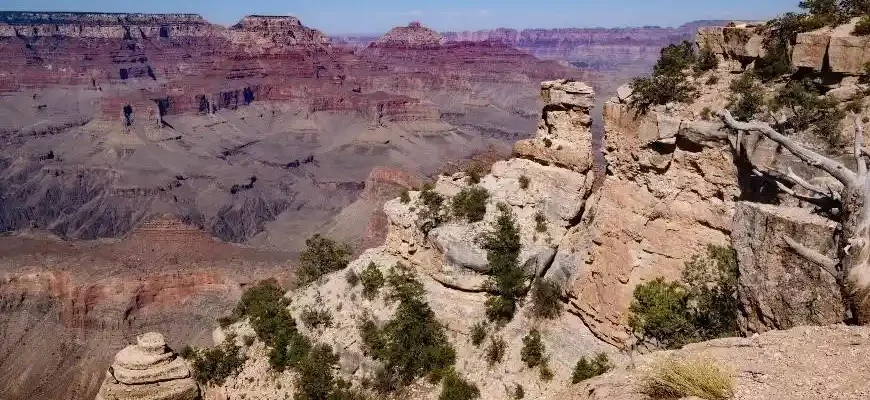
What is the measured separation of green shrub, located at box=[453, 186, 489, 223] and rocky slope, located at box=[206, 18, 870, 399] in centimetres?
27

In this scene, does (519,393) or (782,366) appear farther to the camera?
(519,393)

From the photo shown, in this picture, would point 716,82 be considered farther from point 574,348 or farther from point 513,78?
point 513,78

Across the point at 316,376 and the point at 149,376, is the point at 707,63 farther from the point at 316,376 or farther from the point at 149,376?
the point at 149,376

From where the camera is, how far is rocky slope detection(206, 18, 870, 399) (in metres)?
8.23

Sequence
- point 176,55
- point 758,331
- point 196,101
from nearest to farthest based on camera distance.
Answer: point 758,331, point 196,101, point 176,55

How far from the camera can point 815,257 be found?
8656mm

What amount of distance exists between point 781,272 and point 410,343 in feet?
40.0

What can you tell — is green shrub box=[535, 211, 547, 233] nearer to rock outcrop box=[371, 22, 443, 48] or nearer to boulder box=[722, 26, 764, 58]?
boulder box=[722, 26, 764, 58]

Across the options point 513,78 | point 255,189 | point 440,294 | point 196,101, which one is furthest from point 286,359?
point 513,78

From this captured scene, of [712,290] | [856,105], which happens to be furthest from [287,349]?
[856,105]

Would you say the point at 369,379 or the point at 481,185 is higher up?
the point at 481,185

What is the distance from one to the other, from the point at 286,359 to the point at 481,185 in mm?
9069

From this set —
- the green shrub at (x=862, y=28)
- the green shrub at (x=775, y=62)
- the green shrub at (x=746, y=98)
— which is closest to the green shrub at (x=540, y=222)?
the green shrub at (x=746, y=98)

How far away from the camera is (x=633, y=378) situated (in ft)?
26.4
